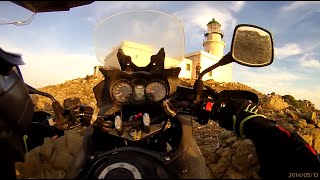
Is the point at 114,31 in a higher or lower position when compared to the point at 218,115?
higher

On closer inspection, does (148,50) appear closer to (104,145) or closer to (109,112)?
(109,112)

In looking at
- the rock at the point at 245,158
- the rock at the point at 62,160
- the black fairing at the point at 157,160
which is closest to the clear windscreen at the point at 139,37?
the black fairing at the point at 157,160

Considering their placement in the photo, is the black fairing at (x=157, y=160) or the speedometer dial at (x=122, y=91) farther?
the speedometer dial at (x=122, y=91)

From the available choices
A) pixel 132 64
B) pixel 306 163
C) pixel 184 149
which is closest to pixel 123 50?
pixel 132 64

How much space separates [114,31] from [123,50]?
0.19m

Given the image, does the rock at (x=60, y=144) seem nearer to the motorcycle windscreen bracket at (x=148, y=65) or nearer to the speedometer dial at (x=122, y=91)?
the speedometer dial at (x=122, y=91)

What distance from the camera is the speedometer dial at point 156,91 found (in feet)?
9.28

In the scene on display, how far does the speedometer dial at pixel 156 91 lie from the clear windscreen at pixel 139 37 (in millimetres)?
220

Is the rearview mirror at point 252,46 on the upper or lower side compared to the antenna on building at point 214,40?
lower

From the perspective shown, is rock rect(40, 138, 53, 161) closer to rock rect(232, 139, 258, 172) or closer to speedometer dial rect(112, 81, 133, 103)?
speedometer dial rect(112, 81, 133, 103)

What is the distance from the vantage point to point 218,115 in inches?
112

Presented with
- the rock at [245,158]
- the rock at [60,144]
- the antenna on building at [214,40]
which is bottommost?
the rock at [245,158]

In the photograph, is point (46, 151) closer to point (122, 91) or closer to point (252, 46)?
point (122, 91)

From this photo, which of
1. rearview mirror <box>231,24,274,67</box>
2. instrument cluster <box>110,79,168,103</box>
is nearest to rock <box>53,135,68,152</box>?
instrument cluster <box>110,79,168,103</box>
